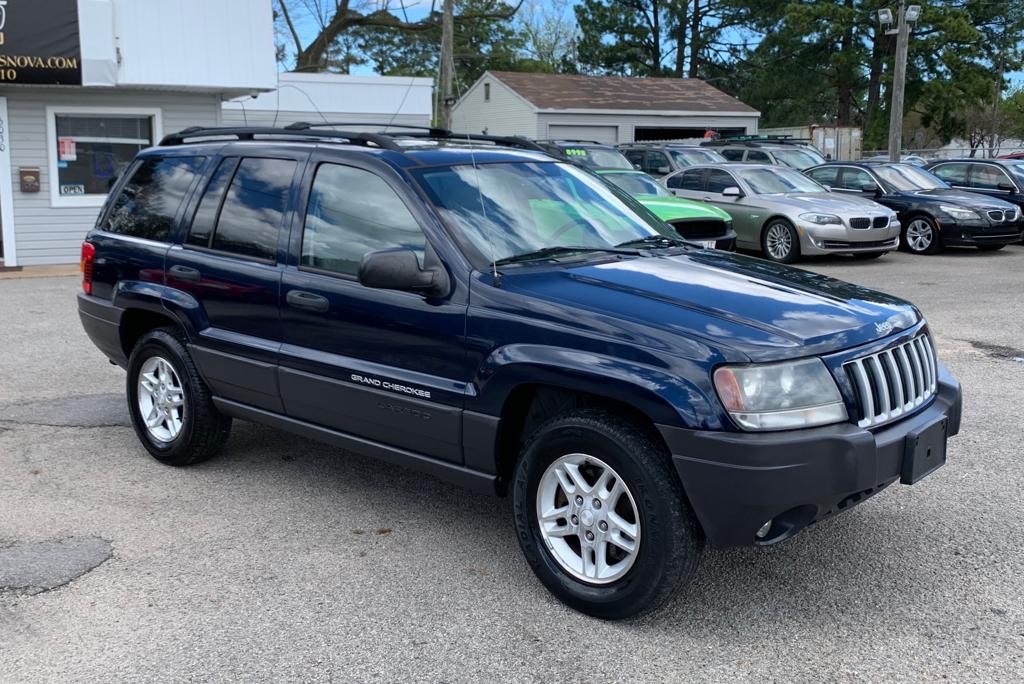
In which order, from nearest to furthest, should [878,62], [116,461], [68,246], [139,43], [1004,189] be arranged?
[116,461] → [139,43] → [68,246] → [1004,189] → [878,62]

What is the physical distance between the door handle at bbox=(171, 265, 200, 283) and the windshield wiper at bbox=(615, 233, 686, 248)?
222cm

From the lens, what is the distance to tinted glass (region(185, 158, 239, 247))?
5.35m

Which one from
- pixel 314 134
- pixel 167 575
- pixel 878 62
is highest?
pixel 878 62

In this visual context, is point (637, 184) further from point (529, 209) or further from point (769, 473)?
point (769, 473)

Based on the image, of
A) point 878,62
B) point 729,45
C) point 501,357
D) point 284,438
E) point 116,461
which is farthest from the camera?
point 729,45

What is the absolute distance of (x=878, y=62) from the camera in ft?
149

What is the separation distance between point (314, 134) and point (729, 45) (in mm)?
53661

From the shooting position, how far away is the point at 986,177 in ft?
61.8

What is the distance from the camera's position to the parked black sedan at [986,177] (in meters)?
18.1

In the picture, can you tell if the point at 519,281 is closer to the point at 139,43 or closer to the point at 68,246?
the point at 139,43

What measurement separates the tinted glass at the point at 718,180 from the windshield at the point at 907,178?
314cm

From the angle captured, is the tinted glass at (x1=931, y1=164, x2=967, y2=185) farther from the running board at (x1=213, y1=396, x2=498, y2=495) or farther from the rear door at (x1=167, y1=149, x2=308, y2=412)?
the running board at (x1=213, y1=396, x2=498, y2=495)

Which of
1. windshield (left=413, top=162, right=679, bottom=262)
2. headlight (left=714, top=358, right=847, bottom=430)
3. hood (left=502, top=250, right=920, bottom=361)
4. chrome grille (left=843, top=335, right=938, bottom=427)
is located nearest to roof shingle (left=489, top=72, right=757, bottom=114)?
windshield (left=413, top=162, right=679, bottom=262)

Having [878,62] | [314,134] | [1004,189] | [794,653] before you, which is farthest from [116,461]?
[878,62]
